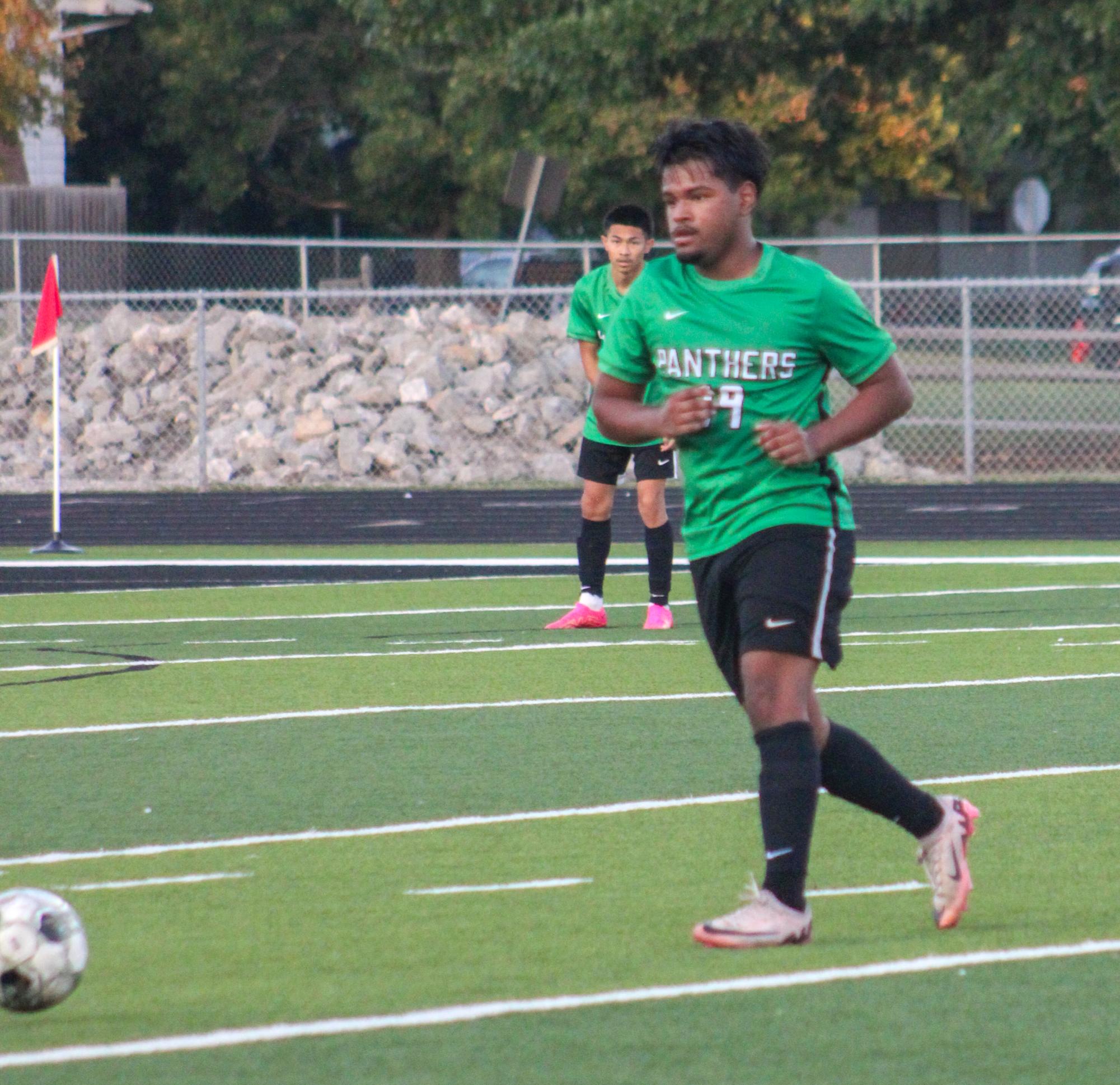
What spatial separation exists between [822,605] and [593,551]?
6090 millimetres

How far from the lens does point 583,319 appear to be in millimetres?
10438

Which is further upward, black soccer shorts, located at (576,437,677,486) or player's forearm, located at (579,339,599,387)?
player's forearm, located at (579,339,599,387)

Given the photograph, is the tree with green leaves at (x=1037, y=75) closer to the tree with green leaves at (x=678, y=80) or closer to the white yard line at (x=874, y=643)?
the tree with green leaves at (x=678, y=80)

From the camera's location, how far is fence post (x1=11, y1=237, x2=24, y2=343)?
72.5 feet

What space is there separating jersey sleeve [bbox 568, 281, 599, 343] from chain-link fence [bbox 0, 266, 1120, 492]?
9650 millimetres

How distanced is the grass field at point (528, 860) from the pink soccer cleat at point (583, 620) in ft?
0.84

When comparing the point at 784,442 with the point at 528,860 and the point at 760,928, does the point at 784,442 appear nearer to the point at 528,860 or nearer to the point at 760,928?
the point at 760,928

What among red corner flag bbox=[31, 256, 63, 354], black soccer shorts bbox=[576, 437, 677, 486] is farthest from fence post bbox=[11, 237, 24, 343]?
black soccer shorts bbox=[576, 437, 677, 486]

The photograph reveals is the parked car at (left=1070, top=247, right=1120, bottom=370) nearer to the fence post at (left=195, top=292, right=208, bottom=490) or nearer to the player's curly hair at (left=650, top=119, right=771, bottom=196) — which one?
the fence post at (left=195, top=292, right=208, bottom=490)

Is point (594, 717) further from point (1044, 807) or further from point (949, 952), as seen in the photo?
point (949, 952)

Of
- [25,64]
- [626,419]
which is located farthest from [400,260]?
[626,419]

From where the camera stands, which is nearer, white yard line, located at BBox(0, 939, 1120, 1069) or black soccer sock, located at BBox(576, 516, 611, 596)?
white yard line, located at BBox(0, 939, 1120, 1069)

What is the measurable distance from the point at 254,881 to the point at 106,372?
59.0 ft

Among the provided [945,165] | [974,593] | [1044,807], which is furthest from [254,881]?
[945,165]
